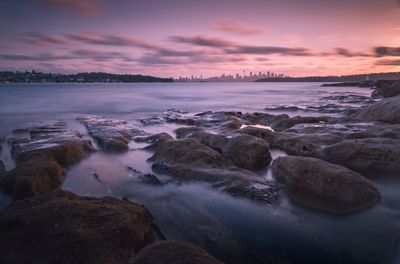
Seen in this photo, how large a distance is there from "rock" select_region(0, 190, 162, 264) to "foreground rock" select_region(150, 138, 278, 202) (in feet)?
8.25

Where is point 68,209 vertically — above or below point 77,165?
above

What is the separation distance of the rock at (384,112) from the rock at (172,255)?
40.5 feet

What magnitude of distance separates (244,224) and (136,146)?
789 centimetres

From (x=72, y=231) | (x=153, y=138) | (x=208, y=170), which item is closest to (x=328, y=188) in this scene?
(x=208, y=170)

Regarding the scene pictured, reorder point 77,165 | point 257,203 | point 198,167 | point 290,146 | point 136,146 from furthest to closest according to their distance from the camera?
point 136,146 < point 290,146 < point 77,165 < point 198,167 < point 257,203

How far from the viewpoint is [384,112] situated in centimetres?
1395

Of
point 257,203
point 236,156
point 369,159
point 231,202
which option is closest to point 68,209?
point 231,202

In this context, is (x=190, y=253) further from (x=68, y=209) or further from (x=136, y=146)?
(x=136, y=146)

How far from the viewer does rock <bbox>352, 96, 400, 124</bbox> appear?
43.5ft

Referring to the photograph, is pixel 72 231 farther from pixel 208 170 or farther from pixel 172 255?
pixel 208 170

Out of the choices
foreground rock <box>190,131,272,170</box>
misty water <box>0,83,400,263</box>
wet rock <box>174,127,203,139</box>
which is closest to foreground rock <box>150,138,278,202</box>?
misty water <box>0,83,400,263</box>

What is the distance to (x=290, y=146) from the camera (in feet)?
37.4

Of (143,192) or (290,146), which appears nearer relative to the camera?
(143,192)

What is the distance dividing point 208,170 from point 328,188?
3.02m
